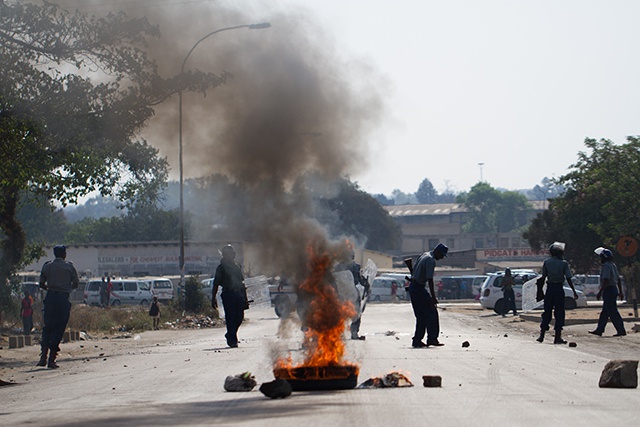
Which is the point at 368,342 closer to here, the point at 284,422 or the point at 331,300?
the point at 331,300

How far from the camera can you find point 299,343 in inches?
426

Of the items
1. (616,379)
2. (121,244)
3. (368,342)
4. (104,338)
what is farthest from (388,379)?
(121,244)

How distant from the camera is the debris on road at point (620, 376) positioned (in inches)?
377

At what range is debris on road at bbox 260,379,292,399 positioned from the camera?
29.6 feet

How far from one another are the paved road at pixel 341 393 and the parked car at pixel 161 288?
44096mm

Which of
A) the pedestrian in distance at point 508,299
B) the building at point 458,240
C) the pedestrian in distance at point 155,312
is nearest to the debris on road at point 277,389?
the pedestrian in distance at point 155,312

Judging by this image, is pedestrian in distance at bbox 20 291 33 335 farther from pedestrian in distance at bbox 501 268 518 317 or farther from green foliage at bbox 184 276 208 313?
pedestrian in distance at bbox 501 268 518 317

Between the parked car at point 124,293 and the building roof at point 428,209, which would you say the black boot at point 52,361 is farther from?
the building roof at point 428,209

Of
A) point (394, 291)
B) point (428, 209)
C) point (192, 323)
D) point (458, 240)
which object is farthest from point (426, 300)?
point (428, 209)

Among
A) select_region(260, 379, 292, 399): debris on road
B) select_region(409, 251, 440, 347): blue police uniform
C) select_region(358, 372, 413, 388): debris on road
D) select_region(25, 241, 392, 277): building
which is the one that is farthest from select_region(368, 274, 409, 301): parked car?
select_region(260, 379, 292, 399): debris on road

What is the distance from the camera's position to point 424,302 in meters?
16.4

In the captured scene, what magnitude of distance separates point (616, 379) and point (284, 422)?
12.7 ft

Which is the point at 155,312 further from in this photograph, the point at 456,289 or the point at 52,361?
the point at 456,289

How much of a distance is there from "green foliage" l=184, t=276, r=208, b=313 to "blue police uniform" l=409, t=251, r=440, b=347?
859 inches
